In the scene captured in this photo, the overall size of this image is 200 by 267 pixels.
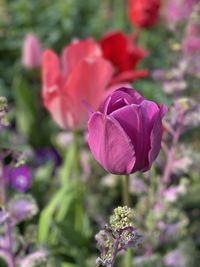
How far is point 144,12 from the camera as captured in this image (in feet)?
5.86

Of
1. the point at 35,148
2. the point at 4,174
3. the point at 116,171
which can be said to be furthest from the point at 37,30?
the point at 116,171

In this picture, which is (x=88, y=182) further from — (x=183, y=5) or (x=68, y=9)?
(x=68, y=9)

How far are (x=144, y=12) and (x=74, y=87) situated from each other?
717mm

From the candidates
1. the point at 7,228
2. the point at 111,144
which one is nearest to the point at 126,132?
the point at 111,144

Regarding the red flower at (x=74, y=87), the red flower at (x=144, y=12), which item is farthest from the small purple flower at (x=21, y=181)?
the red flower at (x=144, y=12)

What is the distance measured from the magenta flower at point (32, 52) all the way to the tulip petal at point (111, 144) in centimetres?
116

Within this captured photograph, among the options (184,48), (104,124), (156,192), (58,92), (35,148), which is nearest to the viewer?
(104,124)

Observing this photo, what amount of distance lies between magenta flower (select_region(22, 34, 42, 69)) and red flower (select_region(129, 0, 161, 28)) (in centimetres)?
29

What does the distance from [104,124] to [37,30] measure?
63.8 inches

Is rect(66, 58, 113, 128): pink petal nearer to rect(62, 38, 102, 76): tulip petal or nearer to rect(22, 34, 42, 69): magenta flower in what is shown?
rect(62, 38, 102, 76): tulip petal

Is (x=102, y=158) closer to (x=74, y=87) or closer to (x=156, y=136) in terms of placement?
(x=156, y=136)

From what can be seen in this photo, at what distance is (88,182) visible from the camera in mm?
1595

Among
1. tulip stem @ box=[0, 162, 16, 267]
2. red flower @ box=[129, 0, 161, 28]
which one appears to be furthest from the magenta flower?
tulip stem @ box=[0, 162, 16, 267]

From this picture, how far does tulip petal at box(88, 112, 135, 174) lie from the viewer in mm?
673
